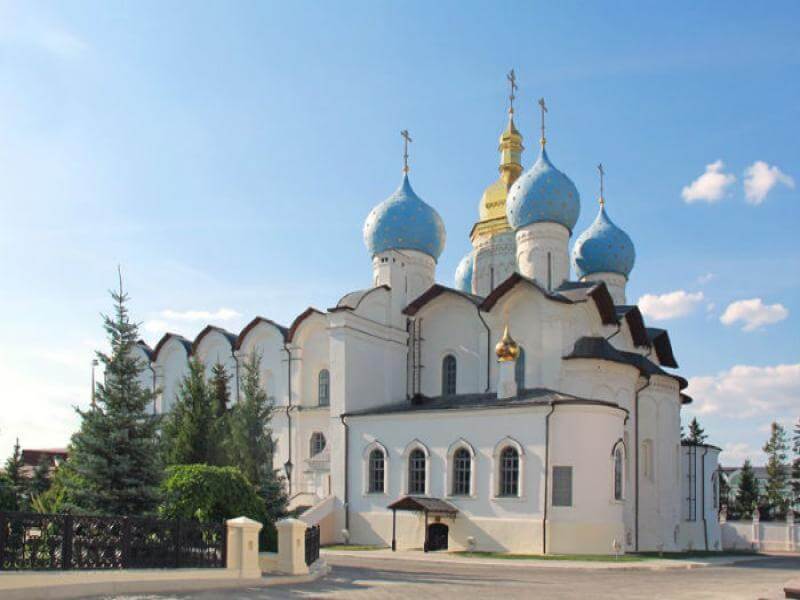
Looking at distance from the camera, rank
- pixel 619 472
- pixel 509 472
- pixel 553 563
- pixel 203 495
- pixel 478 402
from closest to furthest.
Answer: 1. pixel 203 495
2. pixel 553 563
3. pixel 509 472
4. pixel 619 472
5. pixel 478 402

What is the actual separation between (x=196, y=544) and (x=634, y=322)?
20286mm

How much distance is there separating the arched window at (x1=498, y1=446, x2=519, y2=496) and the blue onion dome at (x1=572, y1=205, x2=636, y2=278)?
11105 mm

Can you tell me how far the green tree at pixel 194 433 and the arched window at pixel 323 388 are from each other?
7.47 meters

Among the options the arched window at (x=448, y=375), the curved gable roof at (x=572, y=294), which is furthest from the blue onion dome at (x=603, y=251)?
the arched window at (x=448, y=375)

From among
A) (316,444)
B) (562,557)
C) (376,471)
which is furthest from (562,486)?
(316,444)

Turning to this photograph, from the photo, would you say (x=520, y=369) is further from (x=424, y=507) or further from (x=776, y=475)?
(x=776, y=475)

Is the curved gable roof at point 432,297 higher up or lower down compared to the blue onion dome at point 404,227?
lower down

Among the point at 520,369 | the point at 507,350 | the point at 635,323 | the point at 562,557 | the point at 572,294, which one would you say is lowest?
the point at 562,557

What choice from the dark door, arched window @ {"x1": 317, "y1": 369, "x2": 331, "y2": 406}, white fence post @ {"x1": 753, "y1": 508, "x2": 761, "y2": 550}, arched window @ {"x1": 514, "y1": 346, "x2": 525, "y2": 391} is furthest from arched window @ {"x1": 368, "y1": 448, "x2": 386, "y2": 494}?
white fence post @ {"x1": 753, "y1": 508, "x2": 761, "y2": 550}

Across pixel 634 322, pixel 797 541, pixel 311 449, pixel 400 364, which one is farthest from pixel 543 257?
pixel 797 541

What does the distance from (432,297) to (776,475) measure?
30.0m

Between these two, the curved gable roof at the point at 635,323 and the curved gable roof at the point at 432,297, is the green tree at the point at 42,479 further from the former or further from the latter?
the curved gable roof at the point at 635,323

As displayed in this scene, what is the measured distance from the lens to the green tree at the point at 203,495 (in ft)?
53.9

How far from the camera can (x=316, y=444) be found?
32.0m
